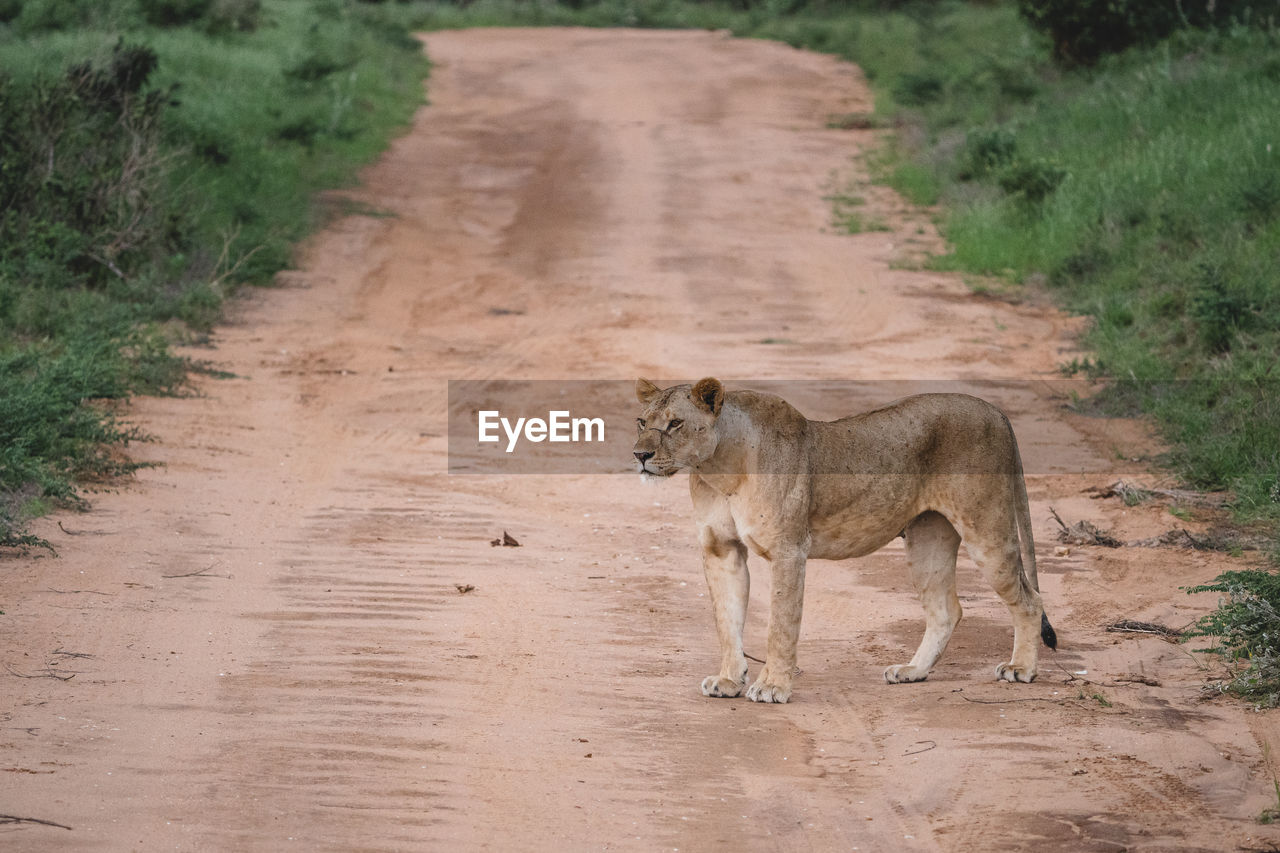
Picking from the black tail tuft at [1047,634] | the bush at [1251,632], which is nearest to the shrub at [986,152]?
the bush at [1251,632]

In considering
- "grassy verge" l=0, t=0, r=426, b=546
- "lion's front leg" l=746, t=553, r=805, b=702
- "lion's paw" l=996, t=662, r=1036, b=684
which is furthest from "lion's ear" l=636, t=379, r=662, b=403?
"grassy verge" l=0, t=0, r=426, b=546

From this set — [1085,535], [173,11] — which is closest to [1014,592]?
[1085,535]

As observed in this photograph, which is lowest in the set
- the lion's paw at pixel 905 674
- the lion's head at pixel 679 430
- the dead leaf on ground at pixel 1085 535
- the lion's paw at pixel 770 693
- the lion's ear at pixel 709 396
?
the dead leaf on ground at pixel 1085 535

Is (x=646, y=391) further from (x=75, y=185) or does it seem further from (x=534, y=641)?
(x=75, y=185)

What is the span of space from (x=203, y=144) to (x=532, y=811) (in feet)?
54.2

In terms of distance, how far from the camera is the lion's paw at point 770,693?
23.2 ft

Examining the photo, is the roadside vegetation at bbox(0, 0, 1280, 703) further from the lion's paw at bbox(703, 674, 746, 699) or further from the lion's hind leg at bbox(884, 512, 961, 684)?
the lion's paw at bbox(703, 674, 746, 699)

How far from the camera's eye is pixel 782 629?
23.0 ft

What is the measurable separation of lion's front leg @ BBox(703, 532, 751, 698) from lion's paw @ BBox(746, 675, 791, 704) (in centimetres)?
10

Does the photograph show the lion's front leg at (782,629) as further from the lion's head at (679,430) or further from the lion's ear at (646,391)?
the lion's ear at (646,391)

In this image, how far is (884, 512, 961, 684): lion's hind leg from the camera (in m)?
7.42

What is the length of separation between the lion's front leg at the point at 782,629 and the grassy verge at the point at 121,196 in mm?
4557

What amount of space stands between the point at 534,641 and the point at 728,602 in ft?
4.42

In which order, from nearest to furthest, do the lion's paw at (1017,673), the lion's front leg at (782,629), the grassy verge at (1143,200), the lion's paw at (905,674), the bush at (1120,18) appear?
→ the lion's front leg at (782,629), the lion's paw at (1017,673), the lion's paw at (905,674), the grassy verge at (1143,200), the bush at (1120,18)
